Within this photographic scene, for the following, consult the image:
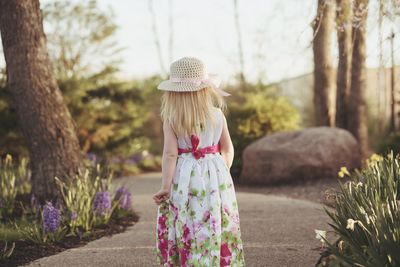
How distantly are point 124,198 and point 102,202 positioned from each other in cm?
72

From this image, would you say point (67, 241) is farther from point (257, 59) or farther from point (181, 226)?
point (257, 59)

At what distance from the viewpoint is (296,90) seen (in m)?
19.8

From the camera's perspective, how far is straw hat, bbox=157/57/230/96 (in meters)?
4.03

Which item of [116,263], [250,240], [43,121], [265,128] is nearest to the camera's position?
[116,263]

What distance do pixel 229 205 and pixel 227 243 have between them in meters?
0.27

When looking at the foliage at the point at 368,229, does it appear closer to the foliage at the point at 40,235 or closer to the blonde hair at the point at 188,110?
the blonde hair at the point at 188,110

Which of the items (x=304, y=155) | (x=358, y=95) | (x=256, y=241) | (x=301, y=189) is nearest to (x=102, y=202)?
(x=256, y=241)

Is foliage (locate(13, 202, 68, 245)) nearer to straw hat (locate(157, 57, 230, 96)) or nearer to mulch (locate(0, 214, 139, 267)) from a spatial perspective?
mulch (locate(0, 214, 139, 267))

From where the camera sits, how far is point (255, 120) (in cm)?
1276

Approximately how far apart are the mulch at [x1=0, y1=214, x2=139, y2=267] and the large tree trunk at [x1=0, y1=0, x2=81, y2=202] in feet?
2.77

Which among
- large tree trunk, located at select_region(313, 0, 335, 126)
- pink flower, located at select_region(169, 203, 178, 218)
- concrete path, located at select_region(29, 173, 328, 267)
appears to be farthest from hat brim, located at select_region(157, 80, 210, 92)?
large tree trunk, located at select_region(313, 0, 335, 126)

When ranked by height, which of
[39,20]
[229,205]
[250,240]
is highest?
[39,20]

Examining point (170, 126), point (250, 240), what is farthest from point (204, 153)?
point (250, 240)

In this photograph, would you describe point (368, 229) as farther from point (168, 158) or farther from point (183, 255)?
point (168, 158)
